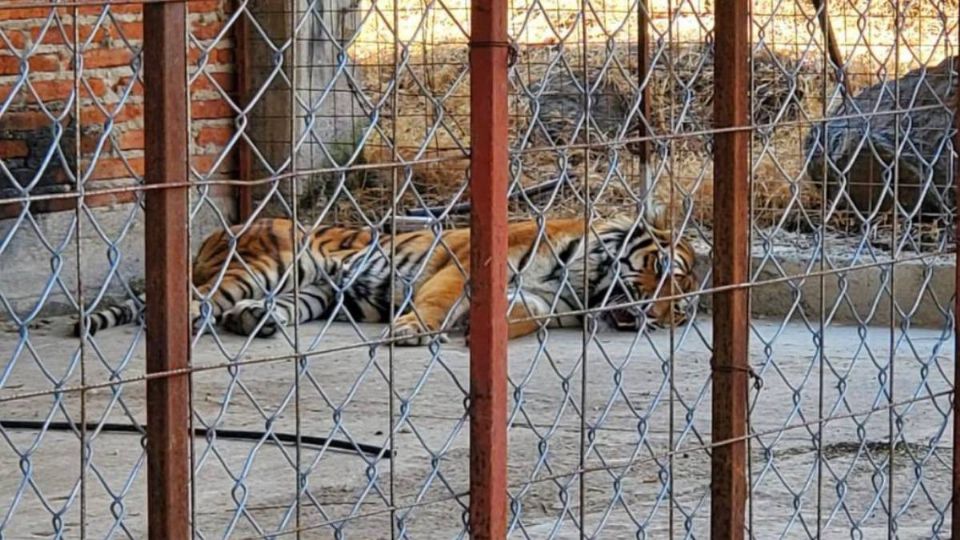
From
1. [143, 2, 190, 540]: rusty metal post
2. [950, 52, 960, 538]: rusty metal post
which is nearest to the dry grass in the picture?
[950, 52, 960, 538]: rusty metal post

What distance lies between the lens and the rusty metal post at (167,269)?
266cm

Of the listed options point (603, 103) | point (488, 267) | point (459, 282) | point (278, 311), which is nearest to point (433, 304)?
point (459, 282)

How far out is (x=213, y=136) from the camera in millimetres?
8648

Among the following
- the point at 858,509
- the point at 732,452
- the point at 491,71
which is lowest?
the point at 858,509

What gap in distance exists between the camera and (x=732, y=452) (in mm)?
3629

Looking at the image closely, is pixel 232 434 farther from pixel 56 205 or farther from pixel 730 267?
pixel 730 267

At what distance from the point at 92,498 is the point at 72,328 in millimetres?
2634

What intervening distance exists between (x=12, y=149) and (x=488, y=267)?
16.9ft

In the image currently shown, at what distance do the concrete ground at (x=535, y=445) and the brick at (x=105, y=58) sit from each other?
3.66 ft

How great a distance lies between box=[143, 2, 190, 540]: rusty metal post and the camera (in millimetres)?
2664

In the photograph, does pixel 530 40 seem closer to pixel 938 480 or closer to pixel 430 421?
pixel 430 421

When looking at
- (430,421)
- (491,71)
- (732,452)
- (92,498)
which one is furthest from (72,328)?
(491,71)

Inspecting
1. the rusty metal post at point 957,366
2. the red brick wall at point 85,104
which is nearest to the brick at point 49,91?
the red brick wall at point 85,104

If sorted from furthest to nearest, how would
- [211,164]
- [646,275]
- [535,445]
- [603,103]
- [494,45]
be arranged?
[603,103], [211,164], [646,275], [535,445], [494,45]
